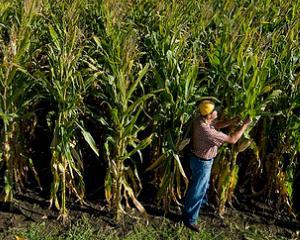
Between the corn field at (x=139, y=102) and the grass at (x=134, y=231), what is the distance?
162mm

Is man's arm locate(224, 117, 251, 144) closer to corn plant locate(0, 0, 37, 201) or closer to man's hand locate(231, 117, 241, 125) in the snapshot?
man's hand locate(231, 117, 241, 125)

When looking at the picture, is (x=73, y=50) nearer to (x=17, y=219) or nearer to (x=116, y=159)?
(x=116, y=159)

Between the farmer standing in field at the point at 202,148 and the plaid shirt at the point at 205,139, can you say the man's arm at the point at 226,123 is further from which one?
the plaid shirt at the point at 205,139

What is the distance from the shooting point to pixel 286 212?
534 centimetres

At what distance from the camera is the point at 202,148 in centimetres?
462

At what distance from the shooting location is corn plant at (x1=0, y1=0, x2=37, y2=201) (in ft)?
15.5

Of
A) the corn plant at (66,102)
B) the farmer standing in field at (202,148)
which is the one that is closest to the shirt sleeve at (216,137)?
the farmer standing in field at (202,148)

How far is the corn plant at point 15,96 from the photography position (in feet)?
15.5

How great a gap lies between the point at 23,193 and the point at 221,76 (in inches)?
86.2

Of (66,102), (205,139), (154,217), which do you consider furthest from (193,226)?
(66,102)

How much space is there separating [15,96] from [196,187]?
1.75 metres

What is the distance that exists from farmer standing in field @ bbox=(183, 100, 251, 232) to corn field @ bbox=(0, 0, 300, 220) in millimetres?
159

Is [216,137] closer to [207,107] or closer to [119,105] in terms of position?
[207,107]

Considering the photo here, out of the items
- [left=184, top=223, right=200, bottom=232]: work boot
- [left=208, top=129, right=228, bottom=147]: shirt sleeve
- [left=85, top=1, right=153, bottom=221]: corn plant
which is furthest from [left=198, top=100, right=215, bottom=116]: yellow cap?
[left=184, top=223, right=200, bottom=232]: work boot
